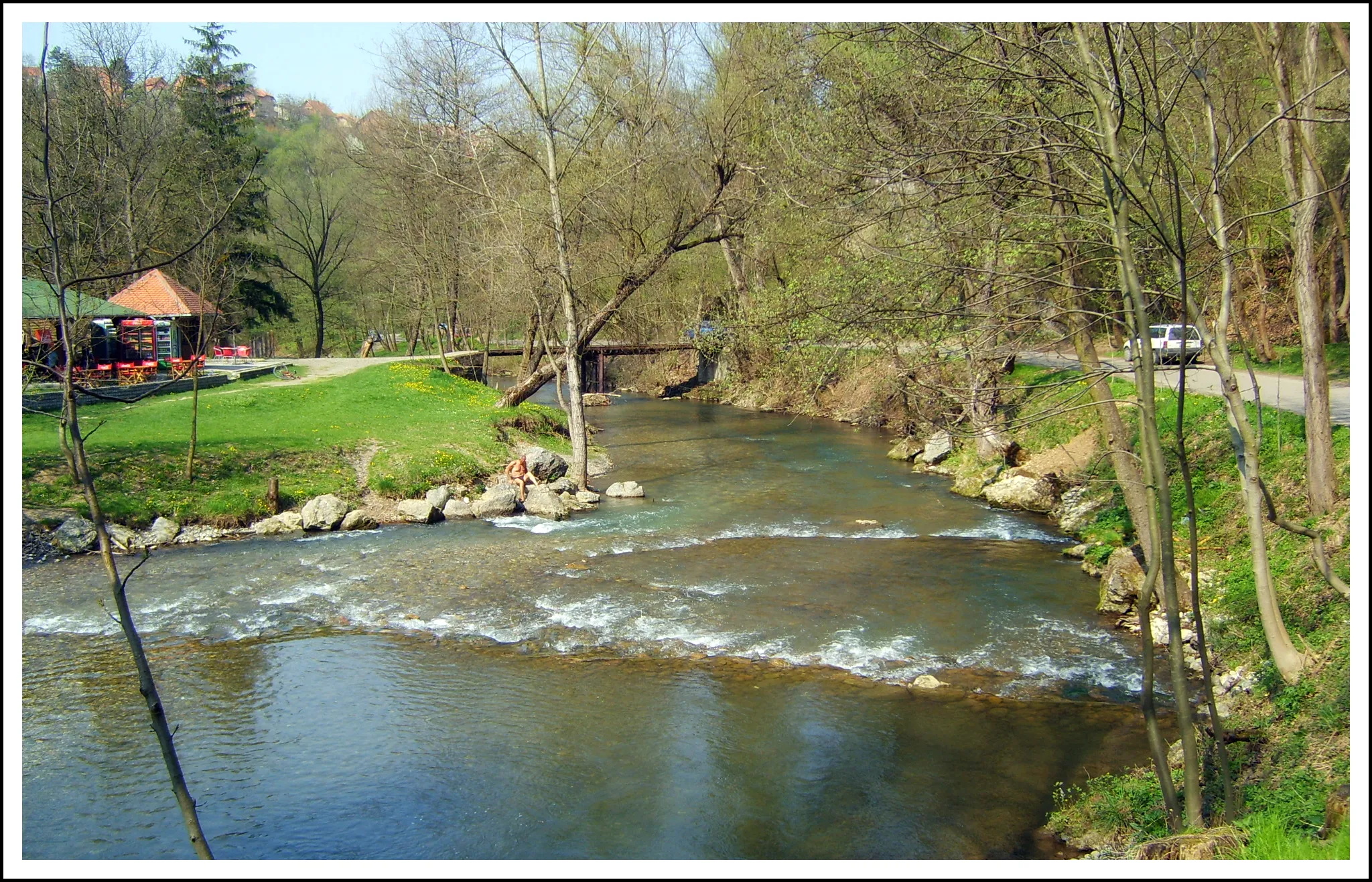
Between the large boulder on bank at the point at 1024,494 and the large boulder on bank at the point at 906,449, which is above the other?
the large boulder on bank at the point at 906,449

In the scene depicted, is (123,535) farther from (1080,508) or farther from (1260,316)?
(1260,316)

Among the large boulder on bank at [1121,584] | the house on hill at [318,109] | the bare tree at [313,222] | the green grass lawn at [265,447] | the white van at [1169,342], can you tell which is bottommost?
the large boulder on bank at [1121,584]

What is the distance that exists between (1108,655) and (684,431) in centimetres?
2086

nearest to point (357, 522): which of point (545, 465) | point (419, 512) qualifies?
point (419, 512)

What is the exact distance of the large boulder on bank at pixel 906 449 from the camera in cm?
2519

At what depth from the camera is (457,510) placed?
18562 mm

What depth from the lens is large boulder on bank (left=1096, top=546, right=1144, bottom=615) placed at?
1259 cm

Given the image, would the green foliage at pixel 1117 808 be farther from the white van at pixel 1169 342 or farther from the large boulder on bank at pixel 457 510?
the large boulder on bank at pixel 457 510

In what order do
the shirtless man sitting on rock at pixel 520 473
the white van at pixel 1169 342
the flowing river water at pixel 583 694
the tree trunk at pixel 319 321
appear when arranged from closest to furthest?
1. the flowing river water at pixel 583 694
2. the white van at pixel 1169 342
3. the shirtless man sitting on rock at pixel 520 473
4. the tree trunk at pixel 319 321

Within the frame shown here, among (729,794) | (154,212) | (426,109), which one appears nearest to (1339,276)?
(729,794)

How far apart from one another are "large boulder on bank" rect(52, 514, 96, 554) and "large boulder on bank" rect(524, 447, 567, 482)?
8619mm

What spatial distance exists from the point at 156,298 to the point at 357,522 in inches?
831

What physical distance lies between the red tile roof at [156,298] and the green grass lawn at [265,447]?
256 inches

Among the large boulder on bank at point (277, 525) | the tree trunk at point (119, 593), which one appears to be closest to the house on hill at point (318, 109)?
the large boulder on bank at point (277, 525)
